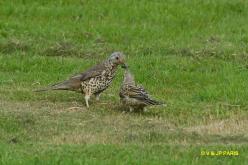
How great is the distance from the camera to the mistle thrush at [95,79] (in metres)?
13.1

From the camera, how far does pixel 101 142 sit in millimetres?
10969

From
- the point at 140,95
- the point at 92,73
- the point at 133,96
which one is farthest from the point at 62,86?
the point at 140,95

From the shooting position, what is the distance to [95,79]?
13117mm

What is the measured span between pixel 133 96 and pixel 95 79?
2.42ft

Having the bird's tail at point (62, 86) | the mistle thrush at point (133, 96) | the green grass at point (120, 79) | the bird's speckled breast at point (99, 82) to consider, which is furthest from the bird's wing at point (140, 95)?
the bird's tail at point (62, 86)

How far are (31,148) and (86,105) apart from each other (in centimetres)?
270

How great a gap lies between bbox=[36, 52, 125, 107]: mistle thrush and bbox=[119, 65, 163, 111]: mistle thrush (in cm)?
33

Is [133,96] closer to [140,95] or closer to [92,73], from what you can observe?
[140,95]

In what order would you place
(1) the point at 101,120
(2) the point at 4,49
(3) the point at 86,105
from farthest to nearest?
(2) the point at 4,49 < (3) the point at 86,105 < (1) the point at 101,120

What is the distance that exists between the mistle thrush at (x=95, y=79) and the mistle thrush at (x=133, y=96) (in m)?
0.33

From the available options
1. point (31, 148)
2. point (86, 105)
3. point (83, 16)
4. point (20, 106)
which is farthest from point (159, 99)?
point (83, 16)

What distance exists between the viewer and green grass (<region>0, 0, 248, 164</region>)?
1066 cm

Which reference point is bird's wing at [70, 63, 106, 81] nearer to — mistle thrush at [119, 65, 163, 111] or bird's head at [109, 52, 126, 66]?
bird's head at [109, 52, 126, 66]

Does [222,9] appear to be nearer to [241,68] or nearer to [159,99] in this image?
[241,68]
